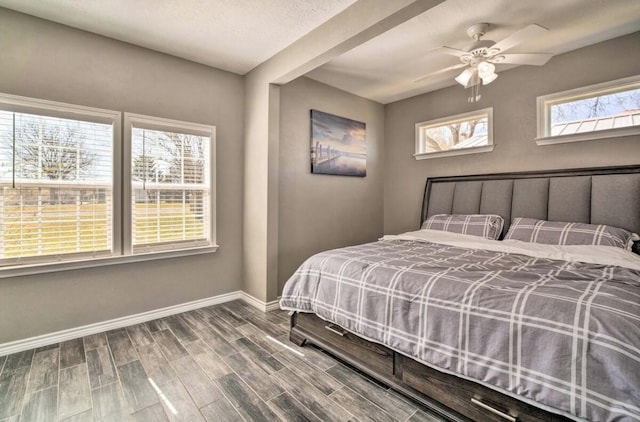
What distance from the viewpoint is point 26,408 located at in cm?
176

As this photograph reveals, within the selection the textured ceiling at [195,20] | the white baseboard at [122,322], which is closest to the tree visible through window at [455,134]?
the textured ceiling at [195,20]

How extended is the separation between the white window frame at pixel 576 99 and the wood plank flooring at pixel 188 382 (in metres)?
3.03

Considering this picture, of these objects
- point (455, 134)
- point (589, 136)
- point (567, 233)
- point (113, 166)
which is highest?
point (455, 134)

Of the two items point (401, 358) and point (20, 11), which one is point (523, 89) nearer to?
point (401, 358)

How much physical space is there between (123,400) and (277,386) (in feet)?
3.03

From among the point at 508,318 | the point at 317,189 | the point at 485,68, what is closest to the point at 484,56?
the point at 485,68

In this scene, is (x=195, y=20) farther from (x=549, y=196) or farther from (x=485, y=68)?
(x=549, y=196)

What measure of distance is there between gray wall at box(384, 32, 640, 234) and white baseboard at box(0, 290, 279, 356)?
2.43 metres

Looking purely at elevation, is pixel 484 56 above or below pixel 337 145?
above

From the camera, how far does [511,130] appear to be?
3.52m

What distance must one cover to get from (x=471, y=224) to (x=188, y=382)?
308cm

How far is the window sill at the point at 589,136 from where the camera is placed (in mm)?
2756

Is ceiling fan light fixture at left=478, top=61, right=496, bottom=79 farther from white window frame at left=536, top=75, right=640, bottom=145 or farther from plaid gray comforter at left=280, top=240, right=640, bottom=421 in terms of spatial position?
plaid gray comforter at left=280, top=240, right=640, bottom=421

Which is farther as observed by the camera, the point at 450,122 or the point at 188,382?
the point at 450,122
